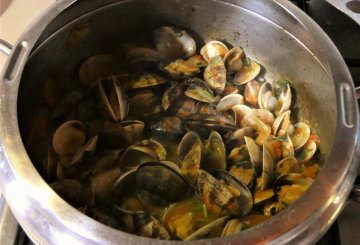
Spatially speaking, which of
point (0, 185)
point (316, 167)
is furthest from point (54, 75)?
point (316, 167)

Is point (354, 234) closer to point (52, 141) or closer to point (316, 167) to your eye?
point (316, 167)

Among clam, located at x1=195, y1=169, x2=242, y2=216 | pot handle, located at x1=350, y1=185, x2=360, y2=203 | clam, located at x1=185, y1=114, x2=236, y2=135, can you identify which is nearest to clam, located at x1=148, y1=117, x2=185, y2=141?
clam, located at x1=185, y1=114, x2=236, y2=135

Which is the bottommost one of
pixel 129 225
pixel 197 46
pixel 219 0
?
pixel 129 225

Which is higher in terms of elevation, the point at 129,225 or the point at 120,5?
the point at 120,5

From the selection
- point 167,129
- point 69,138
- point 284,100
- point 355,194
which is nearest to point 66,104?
point 69,138

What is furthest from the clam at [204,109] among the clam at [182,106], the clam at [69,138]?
the clam at [69,138]

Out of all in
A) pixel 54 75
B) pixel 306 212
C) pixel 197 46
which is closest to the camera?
pixel 306 212

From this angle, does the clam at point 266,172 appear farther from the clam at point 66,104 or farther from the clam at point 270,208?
the clam at point 66,104

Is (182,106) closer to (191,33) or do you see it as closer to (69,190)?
(191,33)
